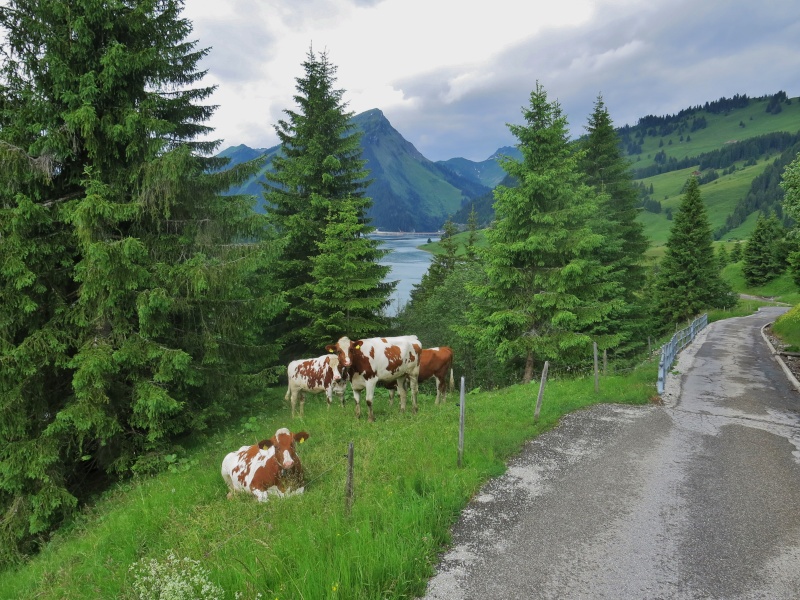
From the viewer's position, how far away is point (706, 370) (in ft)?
58.8

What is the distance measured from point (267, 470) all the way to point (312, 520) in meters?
1.80

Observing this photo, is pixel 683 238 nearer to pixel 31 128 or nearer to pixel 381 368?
pixel 381 368

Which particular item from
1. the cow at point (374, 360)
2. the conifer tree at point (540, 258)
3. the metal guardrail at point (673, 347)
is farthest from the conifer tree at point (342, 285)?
the metal guardrail at point (673, 347)

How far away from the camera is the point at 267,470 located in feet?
22.9

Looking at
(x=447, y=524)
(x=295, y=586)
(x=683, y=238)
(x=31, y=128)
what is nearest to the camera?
(x=295, y=586)

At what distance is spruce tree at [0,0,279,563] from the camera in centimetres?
826

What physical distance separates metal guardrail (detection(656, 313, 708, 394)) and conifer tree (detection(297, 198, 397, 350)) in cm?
1020

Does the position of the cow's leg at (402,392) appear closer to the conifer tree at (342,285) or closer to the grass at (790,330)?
the conifer tree at (342,285)

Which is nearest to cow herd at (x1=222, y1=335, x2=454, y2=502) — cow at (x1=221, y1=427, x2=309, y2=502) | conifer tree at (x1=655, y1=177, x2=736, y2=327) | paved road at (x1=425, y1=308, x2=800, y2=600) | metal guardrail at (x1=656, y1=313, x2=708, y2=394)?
cow at (x1=221, y1=427, x2=309, y2=502)

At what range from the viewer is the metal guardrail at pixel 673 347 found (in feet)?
46.0

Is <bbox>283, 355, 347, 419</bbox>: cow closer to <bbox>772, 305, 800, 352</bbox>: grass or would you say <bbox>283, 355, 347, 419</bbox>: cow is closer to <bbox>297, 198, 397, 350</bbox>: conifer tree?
<bbox>297, 198, 397, 350</bbox>: conifer tree

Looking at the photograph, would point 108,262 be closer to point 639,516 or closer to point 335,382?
point 335,382

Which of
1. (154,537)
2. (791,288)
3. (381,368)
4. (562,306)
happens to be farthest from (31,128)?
(791,288)

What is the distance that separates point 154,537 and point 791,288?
8352 cm
